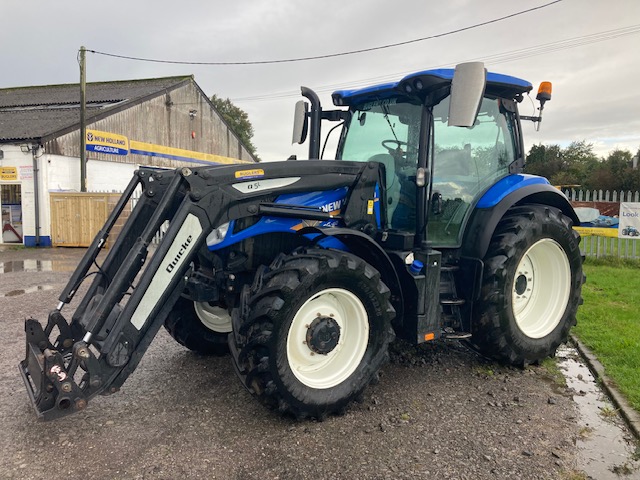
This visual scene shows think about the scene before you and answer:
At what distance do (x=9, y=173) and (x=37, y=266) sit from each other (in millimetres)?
5906

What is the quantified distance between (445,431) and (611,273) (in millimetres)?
7819

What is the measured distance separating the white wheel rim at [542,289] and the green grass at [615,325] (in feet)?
2.11

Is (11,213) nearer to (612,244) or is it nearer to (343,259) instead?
(343,259)

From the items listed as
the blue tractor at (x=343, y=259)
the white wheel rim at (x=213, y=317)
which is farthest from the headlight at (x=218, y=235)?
the white wheel rim at (x=213, y=317)

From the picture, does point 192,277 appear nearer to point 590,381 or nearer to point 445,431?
point 445,431

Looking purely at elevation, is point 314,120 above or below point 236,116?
below

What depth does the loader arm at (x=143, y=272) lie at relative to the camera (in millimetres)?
3064

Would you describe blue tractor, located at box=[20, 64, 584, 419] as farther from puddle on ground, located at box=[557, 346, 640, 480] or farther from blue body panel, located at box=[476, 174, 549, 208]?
puddle on ground, located at box=[557, 346, 640, 480]

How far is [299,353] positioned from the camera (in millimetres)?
3619

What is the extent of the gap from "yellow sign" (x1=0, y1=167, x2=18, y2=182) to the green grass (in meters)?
16.0

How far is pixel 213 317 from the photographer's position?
4855 mm

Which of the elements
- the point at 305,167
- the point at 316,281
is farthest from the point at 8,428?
the point at 305,167

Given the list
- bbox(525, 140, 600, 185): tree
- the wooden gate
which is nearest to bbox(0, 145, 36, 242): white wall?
the wooden gate

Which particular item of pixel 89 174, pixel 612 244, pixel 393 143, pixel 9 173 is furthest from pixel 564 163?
pixel 393 143
